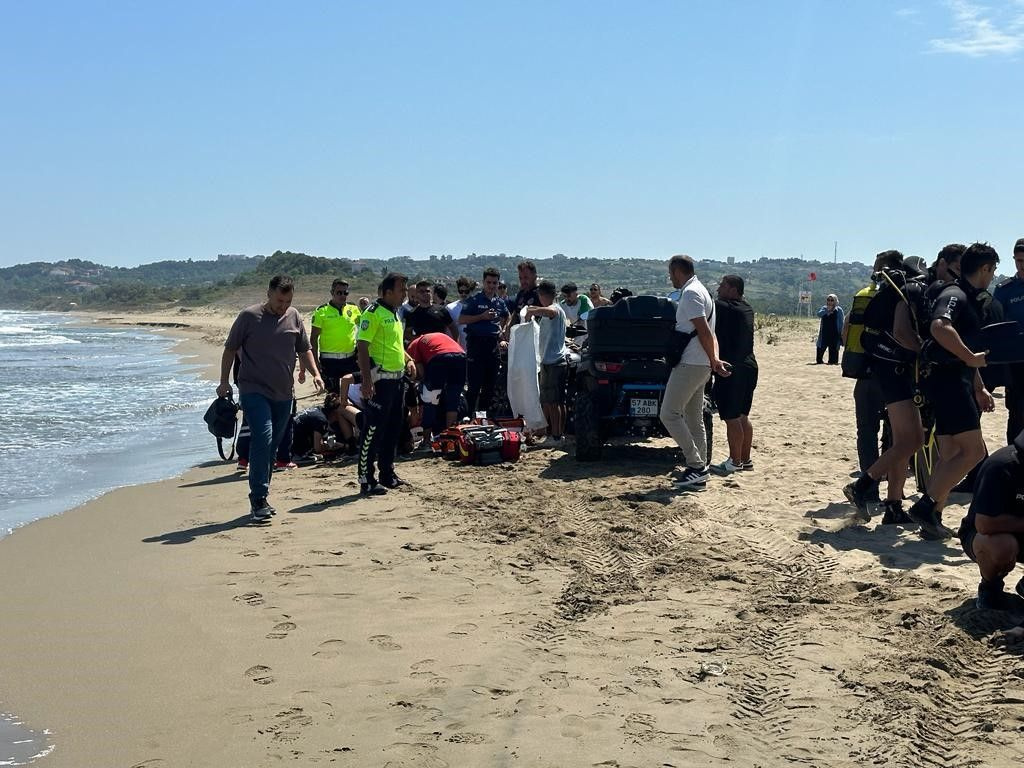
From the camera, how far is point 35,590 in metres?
6.28

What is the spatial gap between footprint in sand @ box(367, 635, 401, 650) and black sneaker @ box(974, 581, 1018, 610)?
112 inches

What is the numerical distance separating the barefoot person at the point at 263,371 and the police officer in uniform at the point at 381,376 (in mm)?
653

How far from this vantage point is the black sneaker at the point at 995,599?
5133 millimetres

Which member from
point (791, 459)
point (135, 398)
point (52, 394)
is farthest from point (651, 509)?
point (52, 394)

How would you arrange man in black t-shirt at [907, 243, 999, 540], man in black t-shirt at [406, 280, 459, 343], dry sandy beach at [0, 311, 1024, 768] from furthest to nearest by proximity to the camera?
1. man in black t-shirt at [406, 280, 459, 343]
2. man in black t-shirt at [907, 243, 999, 540]
3. dry sandy beach at [0, 311, 1024, 768]

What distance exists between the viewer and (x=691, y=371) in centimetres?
848

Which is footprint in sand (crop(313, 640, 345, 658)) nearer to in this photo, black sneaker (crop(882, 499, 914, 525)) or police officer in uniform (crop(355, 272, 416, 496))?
police officer in uniform (crop(355, 272, 416, 496))

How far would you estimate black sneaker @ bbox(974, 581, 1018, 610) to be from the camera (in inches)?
202

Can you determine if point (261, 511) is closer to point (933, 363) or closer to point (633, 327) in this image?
point (633, 327)

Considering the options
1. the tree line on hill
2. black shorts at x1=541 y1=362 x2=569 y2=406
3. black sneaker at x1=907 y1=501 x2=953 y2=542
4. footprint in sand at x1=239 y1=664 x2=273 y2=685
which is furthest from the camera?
the tree line on hill

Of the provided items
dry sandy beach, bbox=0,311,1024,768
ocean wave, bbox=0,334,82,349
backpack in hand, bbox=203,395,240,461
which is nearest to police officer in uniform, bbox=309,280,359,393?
backpack in hand, bbox=203,395,240,461

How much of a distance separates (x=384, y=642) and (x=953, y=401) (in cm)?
389

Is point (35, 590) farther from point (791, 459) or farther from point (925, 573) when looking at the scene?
point (791, 459)

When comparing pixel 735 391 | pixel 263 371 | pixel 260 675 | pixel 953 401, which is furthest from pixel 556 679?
pixel 735 391
